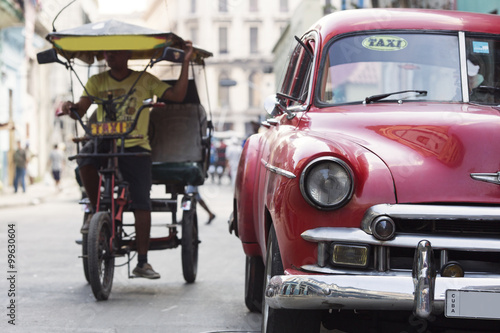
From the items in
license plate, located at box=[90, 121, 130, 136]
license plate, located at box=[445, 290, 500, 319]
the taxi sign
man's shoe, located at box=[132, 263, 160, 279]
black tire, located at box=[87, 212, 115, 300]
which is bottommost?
man's shoe, located at box=[132, 263, 160, 279]

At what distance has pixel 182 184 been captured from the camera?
8.88 m

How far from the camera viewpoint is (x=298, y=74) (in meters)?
6.20

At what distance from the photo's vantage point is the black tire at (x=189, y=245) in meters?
8.39

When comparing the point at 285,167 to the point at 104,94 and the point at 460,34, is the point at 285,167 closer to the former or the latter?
the point at 460,34

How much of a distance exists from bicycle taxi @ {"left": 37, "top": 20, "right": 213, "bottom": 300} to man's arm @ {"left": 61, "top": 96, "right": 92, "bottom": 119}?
0.28 feet

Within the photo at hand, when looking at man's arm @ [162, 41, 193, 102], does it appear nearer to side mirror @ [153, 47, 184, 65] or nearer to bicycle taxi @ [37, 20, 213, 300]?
bicycle taxi @ [37, 20, 213, 300]

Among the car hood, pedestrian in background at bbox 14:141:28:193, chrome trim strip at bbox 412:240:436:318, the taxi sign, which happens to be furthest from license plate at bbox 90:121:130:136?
pedestrian in background at bbox 14:141:28:193

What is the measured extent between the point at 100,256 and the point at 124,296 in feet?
1.87

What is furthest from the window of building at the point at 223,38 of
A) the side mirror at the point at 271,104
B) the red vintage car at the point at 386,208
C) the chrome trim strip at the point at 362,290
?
the chrome trim strip at the point at 362,290

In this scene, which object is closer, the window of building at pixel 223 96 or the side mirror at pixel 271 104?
the side mirror at pixel 271 104

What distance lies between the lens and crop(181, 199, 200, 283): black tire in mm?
8391

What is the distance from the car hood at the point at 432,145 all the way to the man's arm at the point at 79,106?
336cm

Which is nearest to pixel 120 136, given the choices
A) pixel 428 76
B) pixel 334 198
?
pixel 428 76

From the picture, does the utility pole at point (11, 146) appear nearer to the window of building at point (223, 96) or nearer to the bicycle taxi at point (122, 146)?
the bicycle taxi at point (122, 146)
